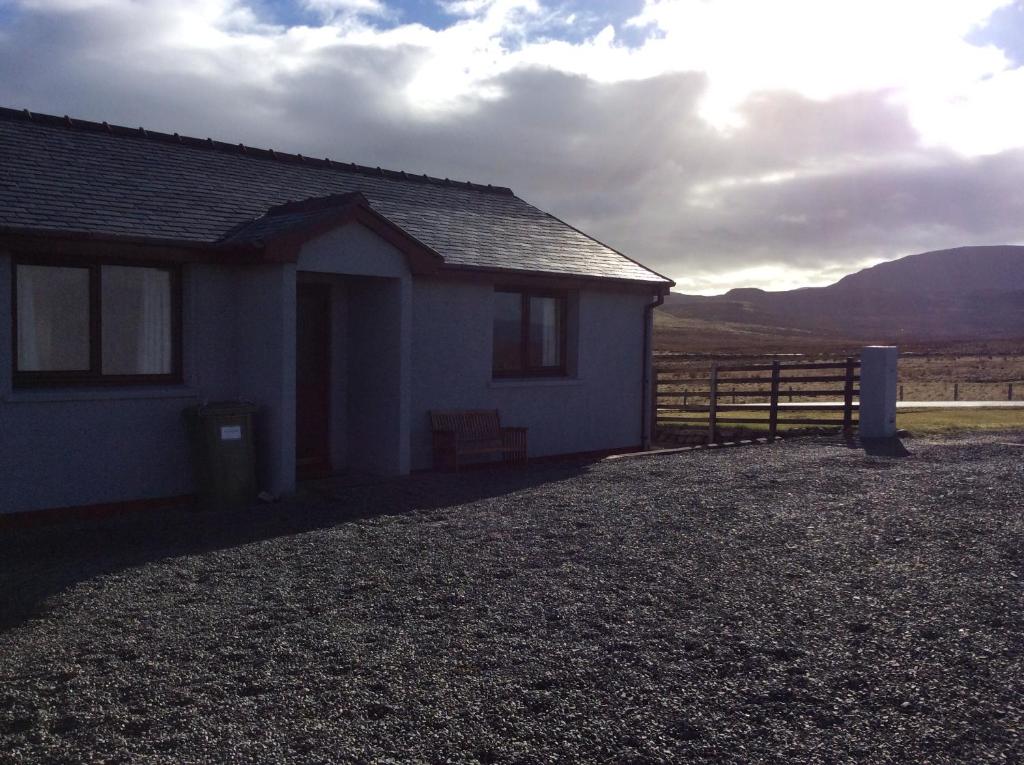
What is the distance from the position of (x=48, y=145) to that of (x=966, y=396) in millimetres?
33708

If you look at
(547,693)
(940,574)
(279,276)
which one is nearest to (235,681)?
(547,693)

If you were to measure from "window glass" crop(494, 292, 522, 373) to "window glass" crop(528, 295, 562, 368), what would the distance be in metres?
0.24

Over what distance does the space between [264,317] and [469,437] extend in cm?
348

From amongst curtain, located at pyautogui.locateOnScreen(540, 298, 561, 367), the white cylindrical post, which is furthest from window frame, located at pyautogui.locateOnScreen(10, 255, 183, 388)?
the white cylindrical post

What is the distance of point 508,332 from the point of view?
45.7ft

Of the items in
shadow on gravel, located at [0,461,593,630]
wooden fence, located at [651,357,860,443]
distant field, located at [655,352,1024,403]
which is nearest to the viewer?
shadow on gravel, located at [0,461,593,630]

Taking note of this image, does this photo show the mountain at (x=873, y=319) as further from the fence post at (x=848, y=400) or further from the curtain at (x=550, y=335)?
the curtain at (x=550, y=335)

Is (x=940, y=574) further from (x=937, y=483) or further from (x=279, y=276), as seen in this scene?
(x=279, y=276)

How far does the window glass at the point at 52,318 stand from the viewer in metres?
9.44

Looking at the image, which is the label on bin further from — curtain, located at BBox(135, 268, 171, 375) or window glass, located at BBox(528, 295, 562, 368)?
window glass, located at BBox(528, 295, 562, 368)

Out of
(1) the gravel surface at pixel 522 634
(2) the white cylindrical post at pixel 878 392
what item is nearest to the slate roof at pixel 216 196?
(1) the gravel surface at pixel 522 634

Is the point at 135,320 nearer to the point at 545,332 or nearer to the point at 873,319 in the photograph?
the point at 545,332

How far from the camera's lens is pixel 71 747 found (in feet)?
13.9

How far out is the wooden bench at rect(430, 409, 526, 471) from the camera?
12531 millimetres
